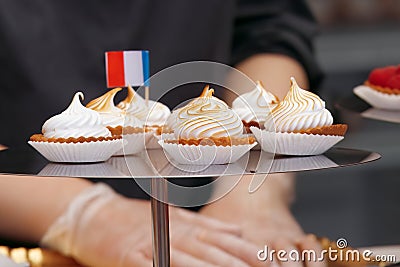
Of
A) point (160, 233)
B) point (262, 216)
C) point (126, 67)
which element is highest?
point (126, 67)

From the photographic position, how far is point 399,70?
105cm

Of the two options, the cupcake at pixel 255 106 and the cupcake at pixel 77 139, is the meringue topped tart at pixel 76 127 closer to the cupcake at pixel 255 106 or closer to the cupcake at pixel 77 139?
the cupcake at pixel 77 139

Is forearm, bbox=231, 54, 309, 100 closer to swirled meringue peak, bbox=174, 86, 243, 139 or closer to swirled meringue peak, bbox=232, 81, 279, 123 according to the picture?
swirled meringue peak, bbox=232, 81, 279, 123

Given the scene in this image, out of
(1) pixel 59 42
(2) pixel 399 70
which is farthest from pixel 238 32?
(2) pixel 399 70

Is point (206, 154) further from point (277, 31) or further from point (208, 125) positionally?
point (277, 31)

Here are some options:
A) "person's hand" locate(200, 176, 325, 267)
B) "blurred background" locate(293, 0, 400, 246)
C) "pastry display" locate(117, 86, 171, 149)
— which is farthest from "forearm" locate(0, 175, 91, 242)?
"blurred background" locate(293, 0, 400, 246)

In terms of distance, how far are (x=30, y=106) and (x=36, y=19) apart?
173mm

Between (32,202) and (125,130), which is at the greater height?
(125,130)

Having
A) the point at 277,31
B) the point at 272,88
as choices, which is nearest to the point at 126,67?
Result: the point at 272,88

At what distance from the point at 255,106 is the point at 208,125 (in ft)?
0.47

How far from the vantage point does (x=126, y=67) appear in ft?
2.56

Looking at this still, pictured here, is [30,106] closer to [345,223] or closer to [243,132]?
[243,132]

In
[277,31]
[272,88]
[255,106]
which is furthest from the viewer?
[277,31]

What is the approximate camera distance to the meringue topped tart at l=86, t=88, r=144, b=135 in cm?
76
